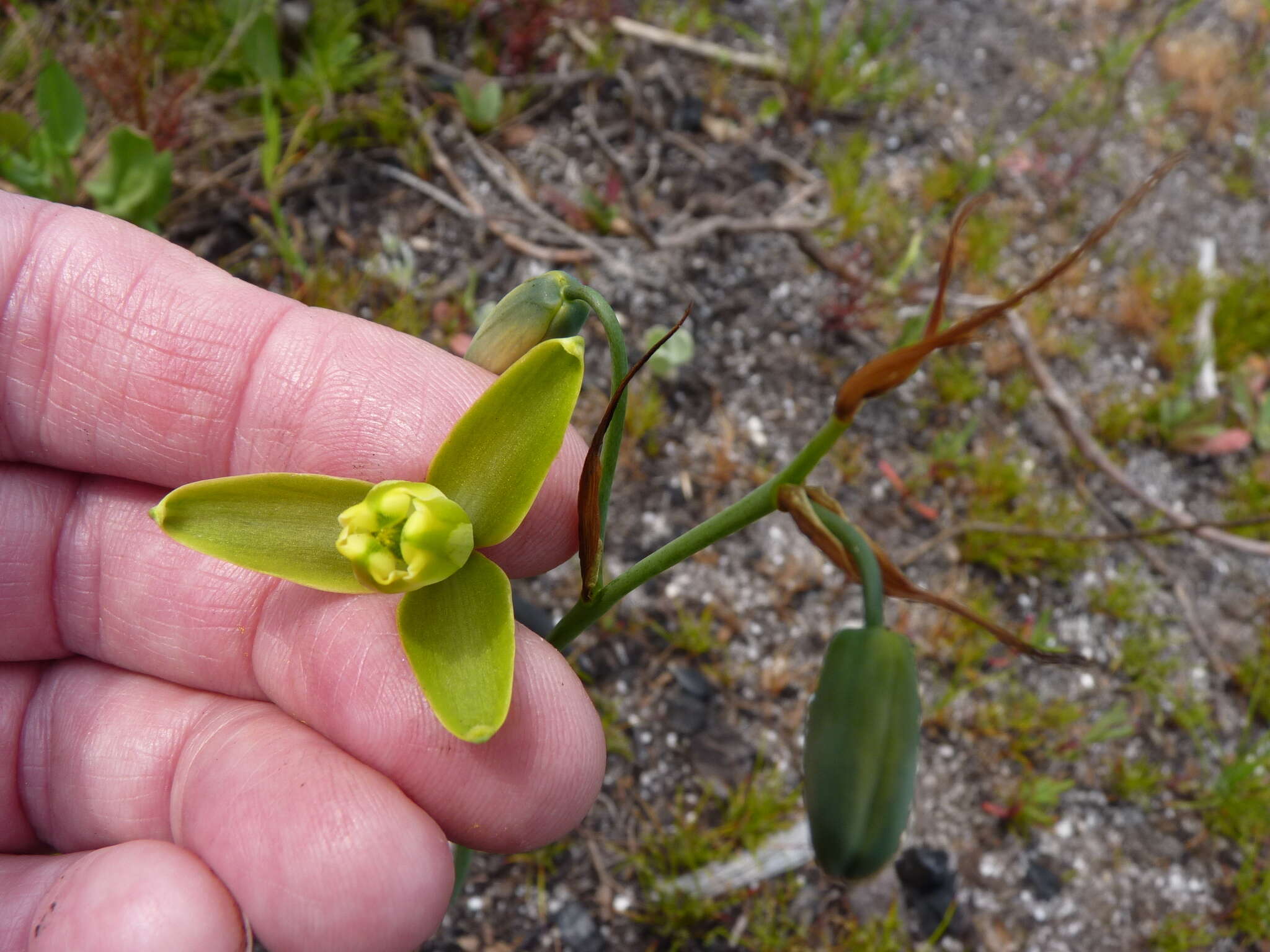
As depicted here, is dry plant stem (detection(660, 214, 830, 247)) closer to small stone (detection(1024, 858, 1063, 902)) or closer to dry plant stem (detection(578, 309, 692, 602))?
dry plant stem (detection(578, 309, 692, 602))

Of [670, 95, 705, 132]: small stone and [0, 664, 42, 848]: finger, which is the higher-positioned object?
[670, 95, 705, 132]: small stone

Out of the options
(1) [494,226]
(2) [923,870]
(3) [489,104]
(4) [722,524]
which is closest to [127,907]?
(4) [722,524]

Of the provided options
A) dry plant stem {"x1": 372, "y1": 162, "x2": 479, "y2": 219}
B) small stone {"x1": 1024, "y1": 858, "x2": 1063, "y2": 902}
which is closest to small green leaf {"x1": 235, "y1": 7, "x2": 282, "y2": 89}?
dry plant stem {"x1": 372, "y1": 162, "x2": 479, "y2": 219}

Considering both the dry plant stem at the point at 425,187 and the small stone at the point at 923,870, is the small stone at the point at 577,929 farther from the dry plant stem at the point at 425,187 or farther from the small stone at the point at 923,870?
the dry plant stem at the point at 425,187

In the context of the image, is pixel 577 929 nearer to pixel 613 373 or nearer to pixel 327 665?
pixel 327 665

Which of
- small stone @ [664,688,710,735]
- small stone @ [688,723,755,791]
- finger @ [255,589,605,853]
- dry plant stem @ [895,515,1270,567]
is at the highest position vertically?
finger @ [255,589,605,853]

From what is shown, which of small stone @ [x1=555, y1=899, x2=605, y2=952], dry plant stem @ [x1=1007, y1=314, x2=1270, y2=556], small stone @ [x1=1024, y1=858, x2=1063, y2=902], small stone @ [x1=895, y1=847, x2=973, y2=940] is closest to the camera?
small stone @ [x1=555, y1=899, x2=605, y2=952]

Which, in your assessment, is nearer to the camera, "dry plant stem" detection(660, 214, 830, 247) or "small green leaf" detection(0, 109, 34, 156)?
"small green leaf" detection(0, 109, 34, 156)
